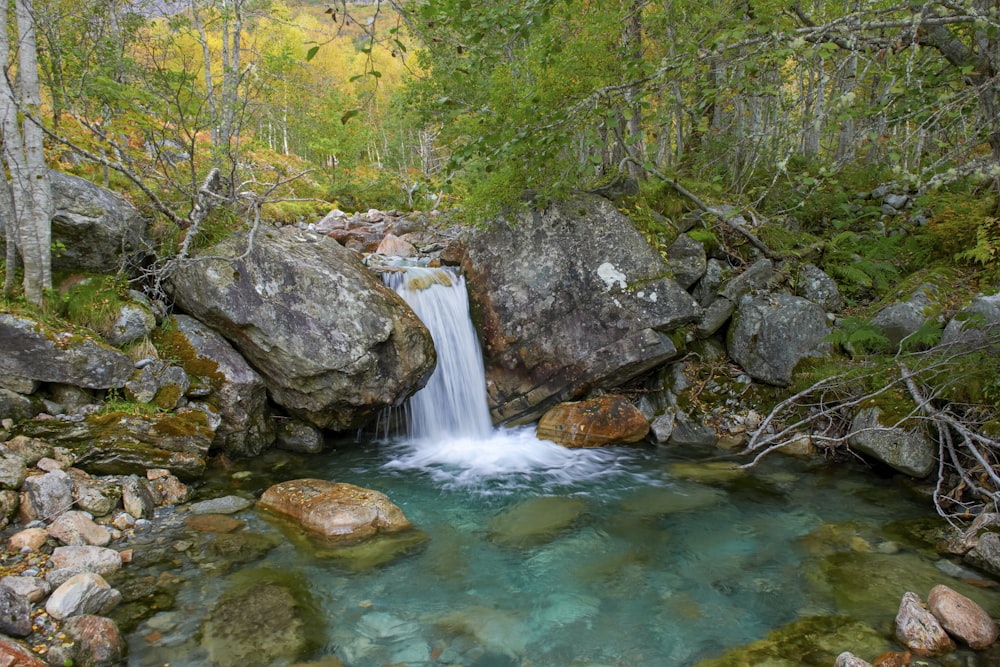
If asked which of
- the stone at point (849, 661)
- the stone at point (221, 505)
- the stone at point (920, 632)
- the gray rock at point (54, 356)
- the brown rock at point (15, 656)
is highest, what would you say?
the gray rock at point (54, 356)

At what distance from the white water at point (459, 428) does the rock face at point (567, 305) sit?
0.26 meters

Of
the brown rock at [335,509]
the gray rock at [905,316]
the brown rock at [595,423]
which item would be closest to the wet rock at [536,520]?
the brown rock at [335,509]

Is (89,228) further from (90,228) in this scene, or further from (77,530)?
(77,530)

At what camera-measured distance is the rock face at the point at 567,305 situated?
8.55 m

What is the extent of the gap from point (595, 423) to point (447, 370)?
2.51 metres

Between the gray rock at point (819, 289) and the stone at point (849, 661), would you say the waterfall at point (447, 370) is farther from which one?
the stone at point (849, 661)

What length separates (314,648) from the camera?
13.1 ft

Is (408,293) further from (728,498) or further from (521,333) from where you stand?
(728,498)

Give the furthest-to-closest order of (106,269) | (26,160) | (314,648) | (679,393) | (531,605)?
1. (679,393)
2. (106,269)
3. (26,160)
4. (531,605)
5. (314,648)

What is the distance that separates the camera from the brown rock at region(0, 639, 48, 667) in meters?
3.25

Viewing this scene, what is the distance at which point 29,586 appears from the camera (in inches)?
156

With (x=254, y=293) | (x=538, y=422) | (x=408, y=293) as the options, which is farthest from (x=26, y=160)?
(x=538, y=422)

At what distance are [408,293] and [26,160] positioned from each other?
5.00 metres

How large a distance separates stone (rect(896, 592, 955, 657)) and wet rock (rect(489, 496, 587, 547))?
291 cm
